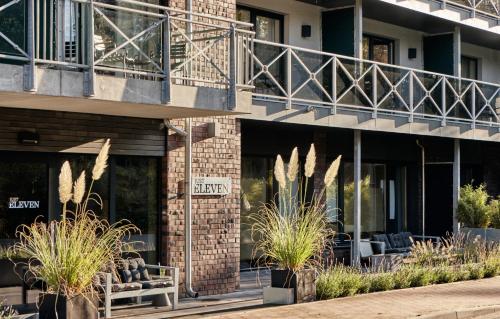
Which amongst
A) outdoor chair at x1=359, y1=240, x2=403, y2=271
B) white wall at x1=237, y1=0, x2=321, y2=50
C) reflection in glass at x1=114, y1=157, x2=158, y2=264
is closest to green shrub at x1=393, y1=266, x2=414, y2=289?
outdoor chair at x1=359, y1=240, x2=403, y2=271

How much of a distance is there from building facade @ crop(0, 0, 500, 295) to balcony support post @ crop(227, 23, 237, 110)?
0.02 metres

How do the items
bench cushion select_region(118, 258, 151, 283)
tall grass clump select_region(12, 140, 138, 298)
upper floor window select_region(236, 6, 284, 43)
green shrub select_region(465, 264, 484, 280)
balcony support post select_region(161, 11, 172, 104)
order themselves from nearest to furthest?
1. tall grass clump select_region(12, 140, 138, 298)
2. balcony support post select_region(161, 11, 172, 104)
3. bench cushion select_region(118, 258, 151, 283)
4. green shrub select_region(465, 264, 484, 280)
5. upper floor window select_region(236, 6, 284, 43)

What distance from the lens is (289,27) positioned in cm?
1939

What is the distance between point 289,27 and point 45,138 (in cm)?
771

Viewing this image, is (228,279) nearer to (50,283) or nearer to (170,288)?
(170,288)

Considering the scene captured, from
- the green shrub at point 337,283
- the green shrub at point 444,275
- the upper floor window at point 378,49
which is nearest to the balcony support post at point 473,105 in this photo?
the upper floor window at point 378,49

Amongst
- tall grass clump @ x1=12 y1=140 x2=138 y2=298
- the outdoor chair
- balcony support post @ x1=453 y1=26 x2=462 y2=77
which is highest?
balcony support post @ x1=453 y1=26 x2=462 y2=77

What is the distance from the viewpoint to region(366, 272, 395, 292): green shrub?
575 inches

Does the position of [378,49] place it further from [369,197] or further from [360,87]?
[360,87]

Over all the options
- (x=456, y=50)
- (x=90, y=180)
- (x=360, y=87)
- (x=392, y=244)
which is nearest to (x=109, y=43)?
(x=90, y=180)

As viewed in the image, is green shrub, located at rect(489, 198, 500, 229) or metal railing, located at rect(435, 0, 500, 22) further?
metal railing, located at rect(435, 0, 500, 22)

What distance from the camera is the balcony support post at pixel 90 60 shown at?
11539 mm

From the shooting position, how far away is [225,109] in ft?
44.3

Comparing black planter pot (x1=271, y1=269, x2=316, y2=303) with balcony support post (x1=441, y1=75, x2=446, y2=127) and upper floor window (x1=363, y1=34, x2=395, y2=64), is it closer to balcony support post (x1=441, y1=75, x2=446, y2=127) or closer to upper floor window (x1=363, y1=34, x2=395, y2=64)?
balcony support post (x1=441, y1=75, x2=446, y2=127)
